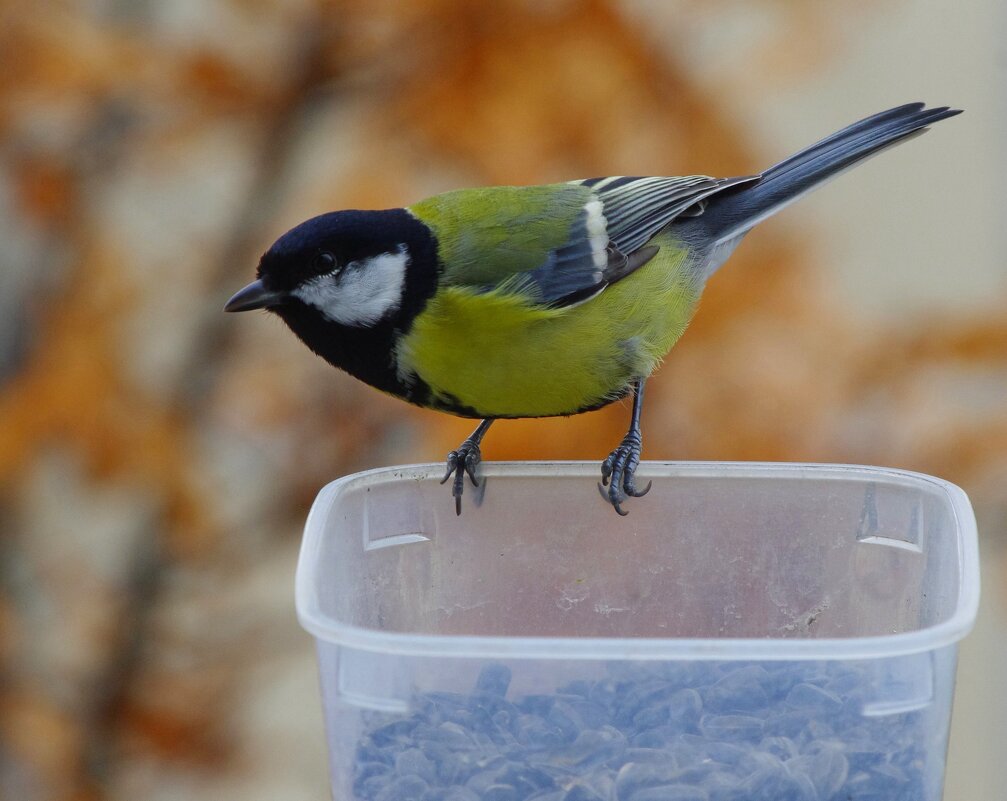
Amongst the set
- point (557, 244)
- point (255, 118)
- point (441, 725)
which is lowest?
point (441, 725)

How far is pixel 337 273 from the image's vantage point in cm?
132

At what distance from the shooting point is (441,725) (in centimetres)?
91

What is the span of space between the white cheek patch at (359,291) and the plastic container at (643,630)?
0.67 ft

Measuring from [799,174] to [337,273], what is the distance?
0.67 meters

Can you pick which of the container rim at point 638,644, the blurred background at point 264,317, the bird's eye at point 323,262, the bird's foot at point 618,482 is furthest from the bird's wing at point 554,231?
the container rim at point 638,644

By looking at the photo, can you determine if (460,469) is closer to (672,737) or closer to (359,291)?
(359,291)

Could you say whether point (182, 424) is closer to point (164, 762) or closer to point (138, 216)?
point (138, 216)

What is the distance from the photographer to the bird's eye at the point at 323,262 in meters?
1.31

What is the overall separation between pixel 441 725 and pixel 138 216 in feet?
5.55

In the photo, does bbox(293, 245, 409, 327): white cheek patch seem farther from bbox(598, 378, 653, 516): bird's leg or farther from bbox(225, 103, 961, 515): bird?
bbox(598, 378, 653, 516): bird's leg

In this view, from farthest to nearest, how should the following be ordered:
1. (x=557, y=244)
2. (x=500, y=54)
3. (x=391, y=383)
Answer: (x=500, y=54), (x=557, y=244), (x=391, y=383)

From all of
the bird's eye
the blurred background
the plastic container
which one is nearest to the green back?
the bird's eye

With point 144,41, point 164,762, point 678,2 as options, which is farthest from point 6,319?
point 678,2

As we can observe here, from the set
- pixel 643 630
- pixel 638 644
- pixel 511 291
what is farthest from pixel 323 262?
pixel 638 644
